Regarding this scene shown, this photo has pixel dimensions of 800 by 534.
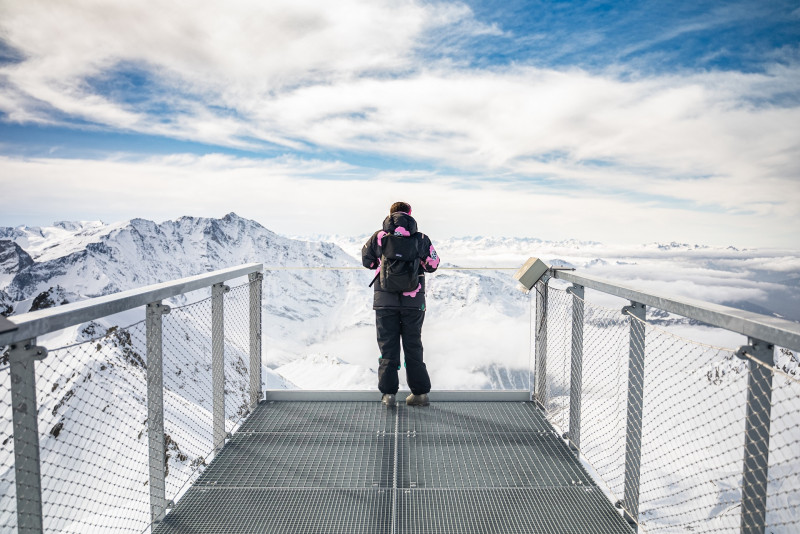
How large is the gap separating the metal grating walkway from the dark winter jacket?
35.0 inches

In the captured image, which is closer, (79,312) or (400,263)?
(79,312)

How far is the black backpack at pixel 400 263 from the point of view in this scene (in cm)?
385

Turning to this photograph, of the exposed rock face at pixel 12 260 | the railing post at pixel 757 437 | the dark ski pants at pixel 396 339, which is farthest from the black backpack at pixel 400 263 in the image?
the exposed rock face at pixel 12 260

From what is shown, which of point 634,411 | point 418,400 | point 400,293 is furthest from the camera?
point 418,400

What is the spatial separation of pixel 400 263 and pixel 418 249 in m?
0.18

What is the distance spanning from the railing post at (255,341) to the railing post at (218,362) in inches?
27.7

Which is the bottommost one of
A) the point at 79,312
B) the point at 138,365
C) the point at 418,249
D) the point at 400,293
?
the point at 138,365

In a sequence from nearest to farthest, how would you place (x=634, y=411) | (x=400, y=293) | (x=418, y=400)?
(x=634, y=411)
(x=400, y=293)
(x=418, y=400)

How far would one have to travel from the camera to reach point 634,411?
8.45ft

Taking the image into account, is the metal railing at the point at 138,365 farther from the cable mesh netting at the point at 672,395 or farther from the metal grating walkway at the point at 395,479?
the cable mesh netting at the point at 672,395

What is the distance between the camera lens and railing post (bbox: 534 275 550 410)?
418cm

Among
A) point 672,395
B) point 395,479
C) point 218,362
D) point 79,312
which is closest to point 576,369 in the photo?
point 672,395

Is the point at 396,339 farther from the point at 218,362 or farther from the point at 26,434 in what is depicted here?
the point at 26,434

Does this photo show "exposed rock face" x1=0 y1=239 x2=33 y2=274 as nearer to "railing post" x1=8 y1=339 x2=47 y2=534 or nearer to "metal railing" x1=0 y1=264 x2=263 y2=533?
"metal railing" x1=0 y1=264 x2=263 y2=533
